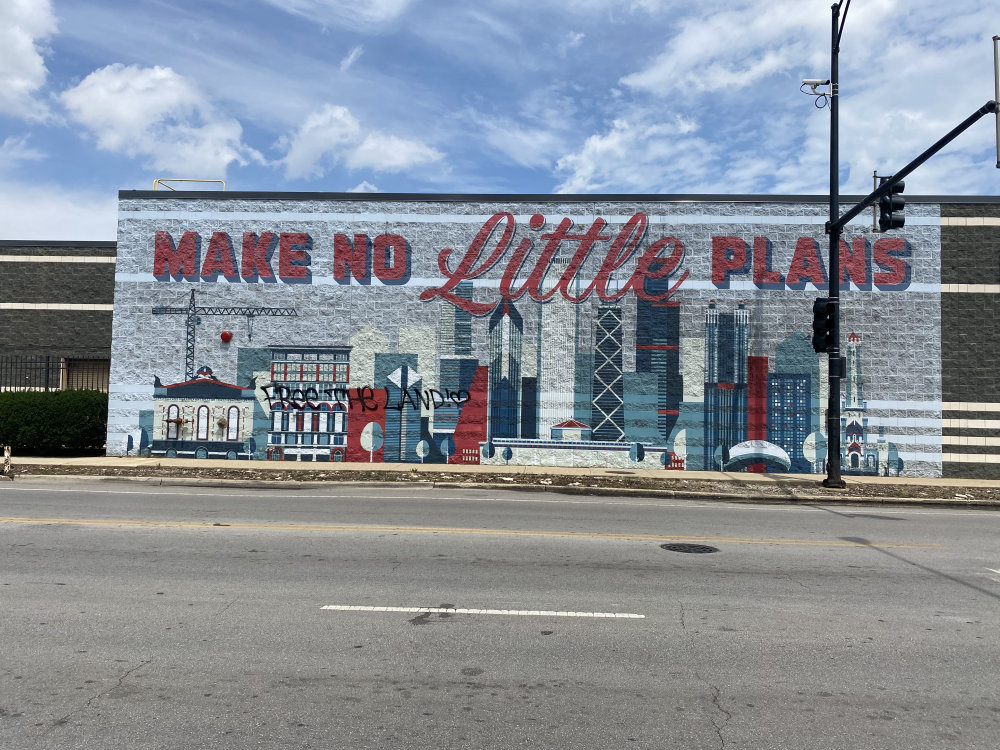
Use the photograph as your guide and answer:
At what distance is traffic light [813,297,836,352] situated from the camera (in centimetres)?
1538

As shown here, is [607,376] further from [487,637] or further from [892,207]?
[487,637]

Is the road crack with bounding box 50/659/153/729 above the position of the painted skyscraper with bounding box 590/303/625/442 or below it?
below

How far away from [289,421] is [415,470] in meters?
4.14

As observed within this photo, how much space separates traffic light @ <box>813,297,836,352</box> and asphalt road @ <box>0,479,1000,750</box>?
5.64m

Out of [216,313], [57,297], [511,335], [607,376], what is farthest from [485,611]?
[57,297]

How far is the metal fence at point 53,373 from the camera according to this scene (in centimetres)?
2298

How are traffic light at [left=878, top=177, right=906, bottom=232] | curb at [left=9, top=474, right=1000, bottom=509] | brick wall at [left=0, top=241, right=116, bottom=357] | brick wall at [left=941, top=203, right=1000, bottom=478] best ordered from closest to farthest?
1. traffic light at [left=878, top=177, right=906, bottom=232]
2. curb at [left=9, top=474, right=1000, bottom=509]
3. brick wall at [left=941, top=203, right=1000, bottom=478]
4. brick wall at [left=0, top=241, right=116, bottom=357]

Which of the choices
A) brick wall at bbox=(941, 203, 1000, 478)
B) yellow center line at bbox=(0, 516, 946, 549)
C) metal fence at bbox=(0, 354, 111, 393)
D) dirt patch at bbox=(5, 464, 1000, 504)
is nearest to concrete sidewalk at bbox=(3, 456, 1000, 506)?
dirt patch at bbox=(5, 464, 1000, 504)

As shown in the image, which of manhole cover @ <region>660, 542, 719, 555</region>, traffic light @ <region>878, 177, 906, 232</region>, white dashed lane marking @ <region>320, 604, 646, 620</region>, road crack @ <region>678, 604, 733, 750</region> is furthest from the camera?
traffic light @ <region>878, 177, 906, 232</region>

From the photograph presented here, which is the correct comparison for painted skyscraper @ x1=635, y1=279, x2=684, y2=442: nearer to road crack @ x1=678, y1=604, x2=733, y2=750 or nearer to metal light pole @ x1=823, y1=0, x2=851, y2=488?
metal light pole @ x1=823, y1=0, x2=851, y2=488

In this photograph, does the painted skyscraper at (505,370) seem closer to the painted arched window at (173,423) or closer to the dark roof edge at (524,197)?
the dark roof edge at (524,197)

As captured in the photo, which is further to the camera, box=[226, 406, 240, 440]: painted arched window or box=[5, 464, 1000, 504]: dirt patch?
box=[226, 406, 240, 440]: painted arched window

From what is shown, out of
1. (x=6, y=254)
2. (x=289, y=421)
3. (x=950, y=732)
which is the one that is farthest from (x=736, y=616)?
(x=6, y=254)

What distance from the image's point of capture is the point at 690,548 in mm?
9250
